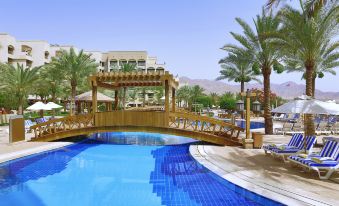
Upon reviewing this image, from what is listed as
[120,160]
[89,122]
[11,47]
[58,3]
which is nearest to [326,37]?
[120,160]

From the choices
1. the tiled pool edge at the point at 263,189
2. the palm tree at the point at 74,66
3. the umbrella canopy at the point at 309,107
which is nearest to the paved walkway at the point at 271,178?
the tiled pool edge at the point at 263,189

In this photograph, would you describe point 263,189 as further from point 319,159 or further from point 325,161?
point 325,161

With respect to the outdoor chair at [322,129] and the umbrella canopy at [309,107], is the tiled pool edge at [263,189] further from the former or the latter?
the outdoor chair at [322,129]

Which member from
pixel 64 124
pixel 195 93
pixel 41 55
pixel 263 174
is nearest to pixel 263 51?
pixel 263 174

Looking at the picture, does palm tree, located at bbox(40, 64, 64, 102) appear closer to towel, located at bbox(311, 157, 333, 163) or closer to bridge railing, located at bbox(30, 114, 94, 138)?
bridge railing, located at bbox(30, 114, 94, 138)

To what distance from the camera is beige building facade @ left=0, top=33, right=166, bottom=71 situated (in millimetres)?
58094

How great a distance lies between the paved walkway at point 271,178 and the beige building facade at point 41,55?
29.7 meters

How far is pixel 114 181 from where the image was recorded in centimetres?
954

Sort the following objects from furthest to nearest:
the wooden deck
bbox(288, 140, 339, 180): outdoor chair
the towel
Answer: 1. the wooden deck
2. the towel
3. bbox(288, 140, 339, 180): outdoor chair

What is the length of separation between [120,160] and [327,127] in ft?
51.8

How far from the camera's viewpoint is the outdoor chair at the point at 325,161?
8.07m

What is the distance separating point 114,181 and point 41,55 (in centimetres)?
6944

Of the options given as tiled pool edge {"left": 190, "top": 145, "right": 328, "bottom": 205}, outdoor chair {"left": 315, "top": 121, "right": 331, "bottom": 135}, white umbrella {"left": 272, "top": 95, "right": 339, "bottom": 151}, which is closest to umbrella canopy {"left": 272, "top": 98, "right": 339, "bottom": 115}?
white umbrella {"left": 272, "top": 95, "right": 339, "bottom": 151}

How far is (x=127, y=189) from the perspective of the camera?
28.6 ft
